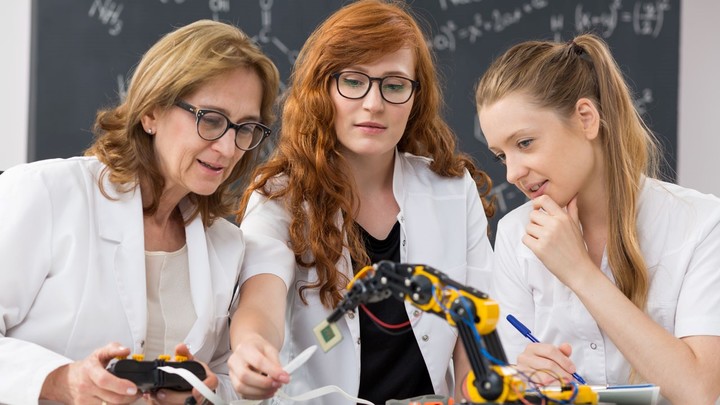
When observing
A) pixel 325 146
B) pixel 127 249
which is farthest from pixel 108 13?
pixel 127 249

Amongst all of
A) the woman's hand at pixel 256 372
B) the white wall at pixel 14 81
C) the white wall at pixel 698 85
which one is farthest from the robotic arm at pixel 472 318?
the white wall at pixel 698 85

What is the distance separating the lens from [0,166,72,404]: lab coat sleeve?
1465 millimetres

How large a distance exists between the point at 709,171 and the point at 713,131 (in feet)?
0.61

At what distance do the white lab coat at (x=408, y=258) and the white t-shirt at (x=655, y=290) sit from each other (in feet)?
0.64

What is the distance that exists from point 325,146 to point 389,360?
0.55 meters

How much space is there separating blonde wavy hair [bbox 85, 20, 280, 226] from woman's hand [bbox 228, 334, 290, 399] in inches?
21.0

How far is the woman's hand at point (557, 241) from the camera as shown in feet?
5.79

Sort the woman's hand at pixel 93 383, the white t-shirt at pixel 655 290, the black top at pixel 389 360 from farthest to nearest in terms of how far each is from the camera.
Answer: the black top at pixel 389 360 < the white t-shirt at pixel 655 290 < the woman's hand at pixel 93 383

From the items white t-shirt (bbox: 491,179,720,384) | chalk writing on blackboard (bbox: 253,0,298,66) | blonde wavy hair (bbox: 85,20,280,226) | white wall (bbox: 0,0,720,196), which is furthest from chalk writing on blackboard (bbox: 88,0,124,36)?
white wall (bbox: 0,0,720,196)

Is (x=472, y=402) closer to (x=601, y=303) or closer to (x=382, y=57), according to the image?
(x=601, y=303)

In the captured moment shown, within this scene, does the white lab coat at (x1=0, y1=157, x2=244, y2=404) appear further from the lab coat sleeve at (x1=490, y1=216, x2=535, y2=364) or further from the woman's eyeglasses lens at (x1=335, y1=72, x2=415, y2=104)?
the lab coat sleeve at (x1=490, y1=216, x2=535, y2=364)

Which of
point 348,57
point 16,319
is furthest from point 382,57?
point 16,319

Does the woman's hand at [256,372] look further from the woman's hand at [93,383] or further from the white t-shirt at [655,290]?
the white t-shirt at [655,290]

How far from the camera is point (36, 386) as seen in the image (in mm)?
1410
